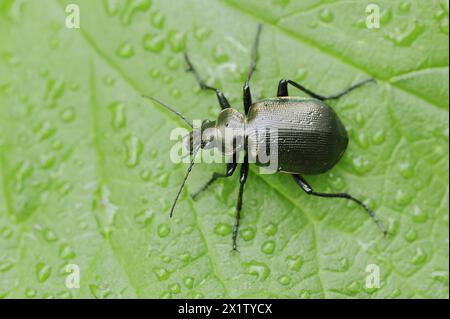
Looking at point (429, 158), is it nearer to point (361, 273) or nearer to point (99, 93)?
point (361, 273)

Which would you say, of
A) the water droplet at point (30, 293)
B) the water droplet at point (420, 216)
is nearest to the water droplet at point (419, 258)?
the water droplet at point (420, 216)

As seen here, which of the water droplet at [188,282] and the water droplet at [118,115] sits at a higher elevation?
the water droplet at [118,115]

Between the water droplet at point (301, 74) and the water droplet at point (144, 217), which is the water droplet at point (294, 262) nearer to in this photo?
the water droplet at point (144, 217)

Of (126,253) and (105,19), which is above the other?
(105,19)

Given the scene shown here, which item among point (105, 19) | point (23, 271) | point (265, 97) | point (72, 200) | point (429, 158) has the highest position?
point (105, 19)

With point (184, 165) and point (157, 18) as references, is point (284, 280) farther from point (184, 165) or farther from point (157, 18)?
point (157, 18)

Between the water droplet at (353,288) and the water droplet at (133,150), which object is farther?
the water droplet at (133,150)
